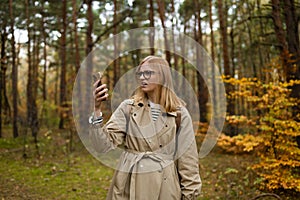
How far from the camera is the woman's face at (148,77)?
5.98 ft

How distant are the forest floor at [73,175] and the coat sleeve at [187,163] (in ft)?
11.3

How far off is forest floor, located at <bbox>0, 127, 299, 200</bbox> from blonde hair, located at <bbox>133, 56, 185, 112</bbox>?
3.63 metres

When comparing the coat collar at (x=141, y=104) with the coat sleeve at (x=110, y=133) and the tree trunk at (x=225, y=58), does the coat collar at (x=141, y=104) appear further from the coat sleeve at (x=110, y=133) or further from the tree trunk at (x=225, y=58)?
the tree trunk at (x=225, y=58)

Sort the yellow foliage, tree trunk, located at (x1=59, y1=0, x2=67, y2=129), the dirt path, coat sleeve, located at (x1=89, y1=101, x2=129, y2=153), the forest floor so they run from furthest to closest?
tree trunk, located at (x1=59, y1=0, x2=67, y2=129), the forest floor, the dirt path, the yellow foliage, coat sleeve, located at (x1=89, y1=101, x2=129, y2=153)

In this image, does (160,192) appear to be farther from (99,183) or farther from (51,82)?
(51,82)

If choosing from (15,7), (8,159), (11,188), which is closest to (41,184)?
(11,188)

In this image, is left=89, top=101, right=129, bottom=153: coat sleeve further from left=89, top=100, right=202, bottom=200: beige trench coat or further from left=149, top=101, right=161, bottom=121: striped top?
left=149, top=101, right=161, bottom=121: striped top

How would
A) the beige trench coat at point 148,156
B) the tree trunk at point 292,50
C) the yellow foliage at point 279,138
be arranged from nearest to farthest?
the beige trench coat at point 148,156
the yellow foliage at point 279,138
the tree trunk at point 292,50

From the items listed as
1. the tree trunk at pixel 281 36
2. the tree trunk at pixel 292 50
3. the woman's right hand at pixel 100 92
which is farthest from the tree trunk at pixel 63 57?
the woman's right hand at pixel 100 92

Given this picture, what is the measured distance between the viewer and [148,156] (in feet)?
5.94

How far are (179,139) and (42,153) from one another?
316 inches

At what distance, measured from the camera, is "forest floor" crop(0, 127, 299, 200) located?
5402mm

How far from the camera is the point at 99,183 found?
20.3 feet

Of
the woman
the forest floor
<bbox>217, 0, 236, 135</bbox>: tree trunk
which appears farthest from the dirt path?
<bbox>217, 0, 236, 135</bbox>: tree trunk
